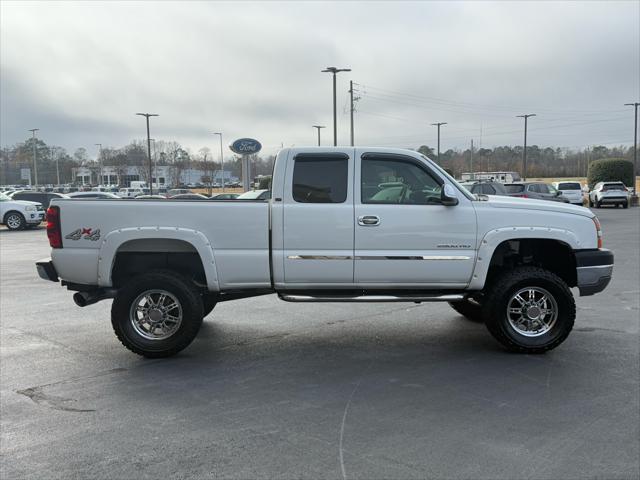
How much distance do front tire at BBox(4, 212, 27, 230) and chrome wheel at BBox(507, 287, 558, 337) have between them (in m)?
24.8

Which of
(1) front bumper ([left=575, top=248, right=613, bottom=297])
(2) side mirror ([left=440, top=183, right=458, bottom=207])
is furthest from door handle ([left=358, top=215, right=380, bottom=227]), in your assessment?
(1) front bumper ([left=575, top=248, right=613, bottom=297])

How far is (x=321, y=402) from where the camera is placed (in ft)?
15.2

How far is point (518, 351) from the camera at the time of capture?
5992 mm

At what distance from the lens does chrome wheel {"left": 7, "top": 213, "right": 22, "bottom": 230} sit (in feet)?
83.1

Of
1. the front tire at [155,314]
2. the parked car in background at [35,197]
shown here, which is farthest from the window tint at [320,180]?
the parked car in background at [35,197]

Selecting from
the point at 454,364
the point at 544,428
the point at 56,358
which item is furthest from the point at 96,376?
the point at 544,428

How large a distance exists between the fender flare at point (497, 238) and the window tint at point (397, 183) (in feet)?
2.23

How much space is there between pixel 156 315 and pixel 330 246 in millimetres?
1938

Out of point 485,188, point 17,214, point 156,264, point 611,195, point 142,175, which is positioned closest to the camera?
point 156,264

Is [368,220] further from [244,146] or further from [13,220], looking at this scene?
[13,220]

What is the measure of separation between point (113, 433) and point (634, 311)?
6.93 m

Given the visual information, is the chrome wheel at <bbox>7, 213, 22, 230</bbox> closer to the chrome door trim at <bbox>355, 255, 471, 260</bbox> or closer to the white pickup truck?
the white pickup truck

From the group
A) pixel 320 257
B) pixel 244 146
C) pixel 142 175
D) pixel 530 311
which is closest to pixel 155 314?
pixel 320 257

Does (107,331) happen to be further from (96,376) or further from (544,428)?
(544,428)
